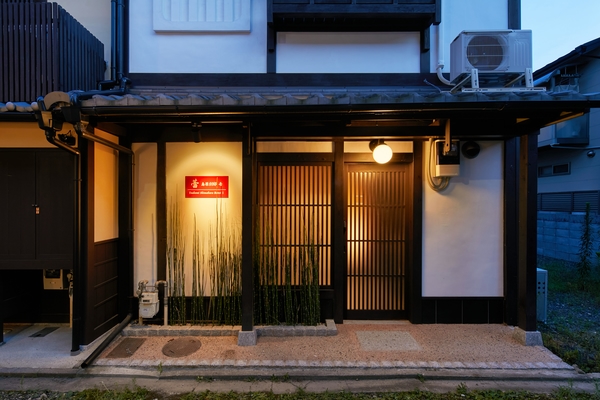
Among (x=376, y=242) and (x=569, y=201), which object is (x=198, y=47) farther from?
(x=569, y=201)

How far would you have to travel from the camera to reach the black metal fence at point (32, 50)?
3.72 meters

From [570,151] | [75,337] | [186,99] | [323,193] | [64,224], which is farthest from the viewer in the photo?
[570,151]

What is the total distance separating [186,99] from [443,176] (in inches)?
136

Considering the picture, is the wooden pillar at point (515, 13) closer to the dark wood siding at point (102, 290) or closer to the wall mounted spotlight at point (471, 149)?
the wall mounted spotlight at point (471, 149)

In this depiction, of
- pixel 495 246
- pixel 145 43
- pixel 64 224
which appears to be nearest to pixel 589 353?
pixel 495 246

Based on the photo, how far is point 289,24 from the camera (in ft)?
14.1

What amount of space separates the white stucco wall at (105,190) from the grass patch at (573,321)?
5692 millimetres

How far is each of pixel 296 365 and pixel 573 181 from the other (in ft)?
35.3

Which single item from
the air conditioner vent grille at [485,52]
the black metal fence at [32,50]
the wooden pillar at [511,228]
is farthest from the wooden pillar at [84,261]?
the wooden pillar at [511,228]

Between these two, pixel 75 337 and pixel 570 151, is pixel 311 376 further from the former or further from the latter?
pixel 570 151

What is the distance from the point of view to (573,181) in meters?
9.37

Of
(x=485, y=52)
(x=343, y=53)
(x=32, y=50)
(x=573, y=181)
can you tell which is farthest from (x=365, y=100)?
(x=573, y=181)

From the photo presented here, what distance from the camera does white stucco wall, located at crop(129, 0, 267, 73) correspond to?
437 cm

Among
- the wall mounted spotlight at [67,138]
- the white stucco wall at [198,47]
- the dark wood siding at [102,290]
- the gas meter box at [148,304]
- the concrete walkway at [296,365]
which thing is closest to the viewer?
the concrete walkway at [296,365]
